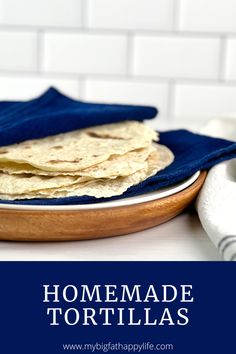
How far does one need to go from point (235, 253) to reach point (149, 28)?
149 cm

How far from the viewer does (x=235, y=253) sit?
0.77m

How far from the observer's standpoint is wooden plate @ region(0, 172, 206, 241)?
0.82 meters

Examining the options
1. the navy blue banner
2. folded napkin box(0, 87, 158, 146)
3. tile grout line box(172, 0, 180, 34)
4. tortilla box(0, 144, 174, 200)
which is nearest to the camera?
the navy blue banner

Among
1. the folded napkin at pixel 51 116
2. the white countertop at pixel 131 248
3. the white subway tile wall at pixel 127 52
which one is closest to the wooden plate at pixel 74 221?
the white countertop at pixel 131 248

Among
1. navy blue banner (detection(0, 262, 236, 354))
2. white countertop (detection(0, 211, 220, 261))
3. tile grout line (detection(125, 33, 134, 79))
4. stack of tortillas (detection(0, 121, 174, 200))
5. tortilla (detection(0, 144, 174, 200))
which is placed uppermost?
tile grout line (detection(125, 33, 134, 79))

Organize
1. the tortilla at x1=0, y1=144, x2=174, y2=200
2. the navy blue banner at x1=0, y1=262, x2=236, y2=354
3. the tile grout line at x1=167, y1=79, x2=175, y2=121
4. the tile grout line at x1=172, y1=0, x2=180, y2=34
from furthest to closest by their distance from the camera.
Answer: the tile grout line at x1=167, y1=79, x2=175, y2=121 → the tile grout line at x1=172, y1=0, x2=180, y2=34 → the tortilla at x1=0, y1=144, x2=174, y2=200 → the navy blue banner at x1=0, y1=262, x2=236, y2=354

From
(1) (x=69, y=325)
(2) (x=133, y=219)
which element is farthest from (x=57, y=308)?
(2) (x=133, y=219)

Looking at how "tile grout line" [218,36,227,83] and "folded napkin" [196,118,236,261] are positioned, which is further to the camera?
"tile grout line" [218,36,227,83]

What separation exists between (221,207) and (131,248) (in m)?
0.14

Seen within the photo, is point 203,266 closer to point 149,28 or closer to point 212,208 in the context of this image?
point 212,208

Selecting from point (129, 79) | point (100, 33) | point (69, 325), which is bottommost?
point (69, 325)

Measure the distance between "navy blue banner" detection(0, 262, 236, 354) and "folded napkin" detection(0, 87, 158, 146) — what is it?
342 mm

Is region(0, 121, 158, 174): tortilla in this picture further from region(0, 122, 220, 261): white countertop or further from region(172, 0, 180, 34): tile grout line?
region(172, 0, 180, 34): tile grout line

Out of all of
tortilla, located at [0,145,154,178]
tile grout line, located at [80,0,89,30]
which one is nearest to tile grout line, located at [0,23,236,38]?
tile grout line, located at [80,0,89,30]
